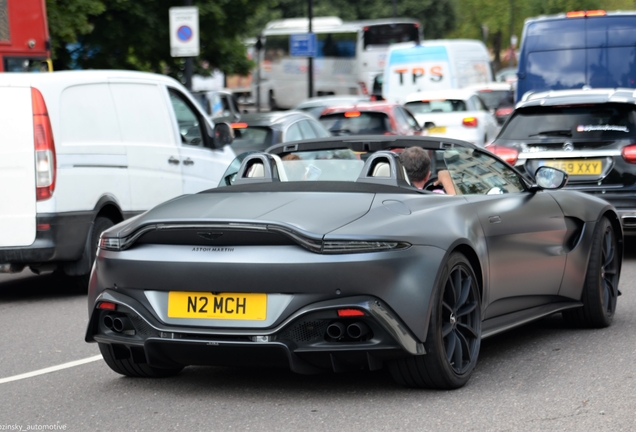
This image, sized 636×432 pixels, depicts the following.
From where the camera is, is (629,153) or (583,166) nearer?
(629,153)

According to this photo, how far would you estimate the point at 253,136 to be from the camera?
1502cm

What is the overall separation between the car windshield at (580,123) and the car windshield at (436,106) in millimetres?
12895

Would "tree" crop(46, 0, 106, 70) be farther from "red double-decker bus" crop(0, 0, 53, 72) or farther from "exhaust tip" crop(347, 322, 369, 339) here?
"exhaust tip" crop(347, 322, 369, 339)

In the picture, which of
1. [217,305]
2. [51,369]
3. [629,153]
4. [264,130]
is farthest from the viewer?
[264,130]

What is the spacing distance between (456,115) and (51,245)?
15.6 metres

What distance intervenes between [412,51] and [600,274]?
2564 centimetres

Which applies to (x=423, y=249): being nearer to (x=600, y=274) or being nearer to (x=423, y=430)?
(x=423, y=430)

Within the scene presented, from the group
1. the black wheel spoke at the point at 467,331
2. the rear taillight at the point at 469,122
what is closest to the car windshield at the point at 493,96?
the rear taillight at the point at 469,122

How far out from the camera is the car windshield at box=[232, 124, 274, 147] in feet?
48.9

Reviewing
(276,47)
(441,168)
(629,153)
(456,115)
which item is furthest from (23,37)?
(276,47)

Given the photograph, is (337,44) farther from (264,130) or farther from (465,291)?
(465,291)

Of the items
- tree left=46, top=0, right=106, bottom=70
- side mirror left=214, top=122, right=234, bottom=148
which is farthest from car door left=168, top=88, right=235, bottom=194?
tree left=46, top=0, right=106, bottom=70

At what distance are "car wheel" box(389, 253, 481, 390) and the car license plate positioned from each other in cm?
74

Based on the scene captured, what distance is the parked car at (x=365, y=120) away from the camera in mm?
18703
